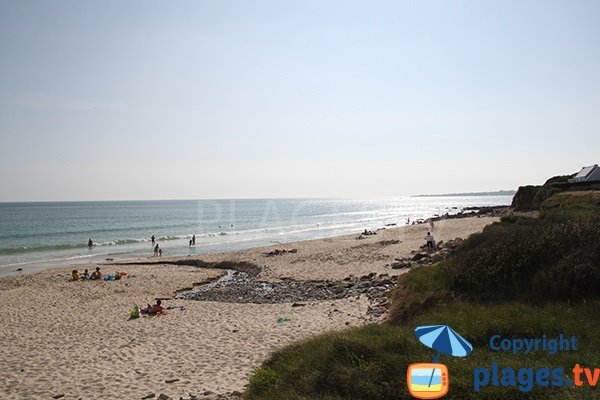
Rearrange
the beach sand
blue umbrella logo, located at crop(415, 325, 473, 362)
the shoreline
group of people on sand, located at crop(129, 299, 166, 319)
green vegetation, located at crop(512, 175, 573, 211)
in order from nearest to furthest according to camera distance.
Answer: blue umbrella logo, located at crop(415, 325, 473, 362) → the beach sand → group of people on sand, located at crop(129, 299, 166, 319) → the shoreline → green vegetation, located at crop(512, 175, 573, 211)

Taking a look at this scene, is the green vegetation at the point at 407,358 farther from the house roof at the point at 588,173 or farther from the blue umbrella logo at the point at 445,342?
the house roof at the point at 588,173

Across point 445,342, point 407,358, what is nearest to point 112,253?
point 407,358

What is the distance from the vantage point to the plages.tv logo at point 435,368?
534 centimetres

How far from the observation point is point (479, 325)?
693 centimetres

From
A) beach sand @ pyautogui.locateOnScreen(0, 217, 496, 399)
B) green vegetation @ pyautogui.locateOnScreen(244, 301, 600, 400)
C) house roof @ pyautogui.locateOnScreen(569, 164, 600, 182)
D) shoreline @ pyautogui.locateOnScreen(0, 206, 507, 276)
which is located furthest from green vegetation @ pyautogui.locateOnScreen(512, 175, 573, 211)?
green vegetation @ pyautogui.locateOnScreen(244, 301, 600, 400)

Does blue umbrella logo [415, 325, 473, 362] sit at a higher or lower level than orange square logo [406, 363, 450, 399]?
higher

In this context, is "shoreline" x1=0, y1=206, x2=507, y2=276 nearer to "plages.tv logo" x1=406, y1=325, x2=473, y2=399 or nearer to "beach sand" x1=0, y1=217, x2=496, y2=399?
"beach sand" x1=0, y1=217, x2=496, y2=399

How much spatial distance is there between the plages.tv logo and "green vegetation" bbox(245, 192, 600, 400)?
0.42 ft

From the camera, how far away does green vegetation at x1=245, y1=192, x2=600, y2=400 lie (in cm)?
572

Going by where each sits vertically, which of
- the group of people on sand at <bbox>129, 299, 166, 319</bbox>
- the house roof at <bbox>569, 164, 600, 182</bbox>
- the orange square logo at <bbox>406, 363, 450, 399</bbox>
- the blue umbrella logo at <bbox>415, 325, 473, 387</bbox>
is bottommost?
the group of people on sand at <bbox>129, 299, 166, 319</bbox>

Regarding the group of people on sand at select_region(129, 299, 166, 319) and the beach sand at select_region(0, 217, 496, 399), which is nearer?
the beach sand at select_region(0, 217, 496, 399)

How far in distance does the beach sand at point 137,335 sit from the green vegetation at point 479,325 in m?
2.76

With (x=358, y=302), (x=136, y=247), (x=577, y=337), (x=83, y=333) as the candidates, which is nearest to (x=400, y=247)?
(x=358, y=302)

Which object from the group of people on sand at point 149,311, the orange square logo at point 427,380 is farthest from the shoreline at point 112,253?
the orange square logo at point 427,380
